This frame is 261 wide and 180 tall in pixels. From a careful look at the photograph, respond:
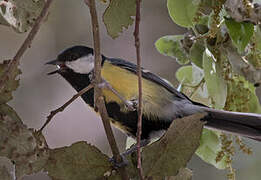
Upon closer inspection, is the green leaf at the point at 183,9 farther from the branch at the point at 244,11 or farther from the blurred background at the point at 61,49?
the blurred background at the point at 61,49

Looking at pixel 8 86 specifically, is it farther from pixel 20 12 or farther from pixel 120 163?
pixel 120 163

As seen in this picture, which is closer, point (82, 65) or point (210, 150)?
point (210, 150)

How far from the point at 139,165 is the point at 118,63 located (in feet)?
3.30

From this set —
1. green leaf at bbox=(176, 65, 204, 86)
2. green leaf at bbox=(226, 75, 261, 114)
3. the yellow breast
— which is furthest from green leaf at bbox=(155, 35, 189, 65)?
the yellow breast

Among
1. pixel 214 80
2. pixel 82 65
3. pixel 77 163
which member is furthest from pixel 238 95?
pixel 82 65

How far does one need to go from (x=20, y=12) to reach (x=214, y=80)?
1.62 ft

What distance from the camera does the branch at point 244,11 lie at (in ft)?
4.10

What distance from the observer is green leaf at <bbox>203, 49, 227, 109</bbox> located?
1352mm

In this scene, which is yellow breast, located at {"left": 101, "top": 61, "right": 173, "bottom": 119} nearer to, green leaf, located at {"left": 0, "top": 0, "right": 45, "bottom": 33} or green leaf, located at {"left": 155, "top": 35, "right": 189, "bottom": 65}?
green leaf, located at {"left": 155, "top": 35, "right": 189, "bottom": 65}

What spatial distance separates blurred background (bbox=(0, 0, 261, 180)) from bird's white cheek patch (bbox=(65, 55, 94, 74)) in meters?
2.28

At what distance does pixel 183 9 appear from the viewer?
1.35 m

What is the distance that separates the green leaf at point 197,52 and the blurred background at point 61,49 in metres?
2.92

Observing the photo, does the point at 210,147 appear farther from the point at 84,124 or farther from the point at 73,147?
the point at 84,124

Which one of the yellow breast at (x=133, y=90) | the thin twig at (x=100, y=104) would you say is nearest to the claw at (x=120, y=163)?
the thin twig at (x=100, y=104)
